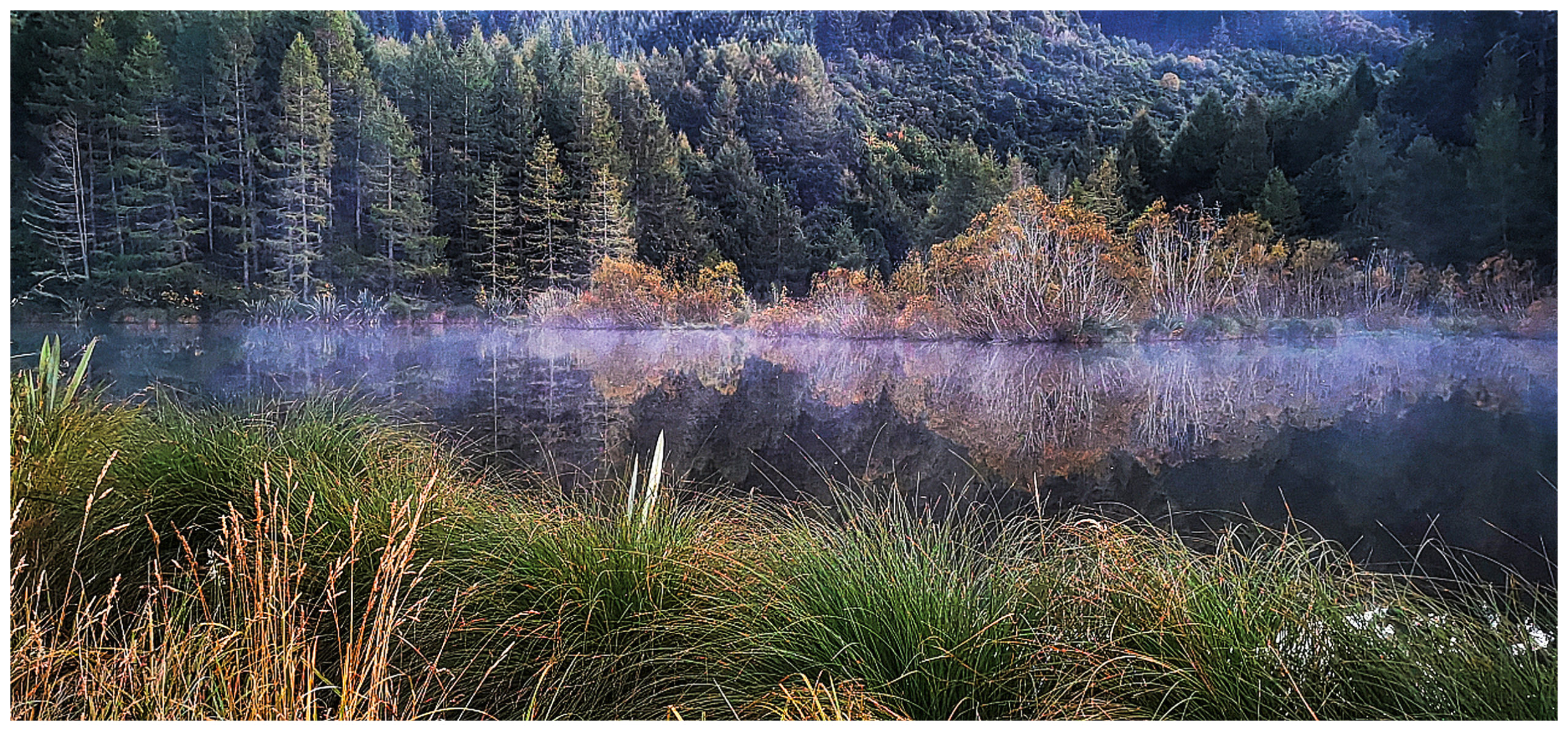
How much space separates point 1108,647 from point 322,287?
2010 millimetres

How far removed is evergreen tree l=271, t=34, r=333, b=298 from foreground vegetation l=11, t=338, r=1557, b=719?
0.36m

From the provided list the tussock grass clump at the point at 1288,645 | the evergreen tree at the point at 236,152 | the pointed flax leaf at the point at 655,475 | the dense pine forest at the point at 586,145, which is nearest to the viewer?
the tussock grass clump at the point at 1288,645

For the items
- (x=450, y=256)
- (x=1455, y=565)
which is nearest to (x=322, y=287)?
(x=450, y=256)

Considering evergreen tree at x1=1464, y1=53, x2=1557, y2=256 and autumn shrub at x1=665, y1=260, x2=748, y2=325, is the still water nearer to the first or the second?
autumn shrub at x1=665, y1=260, x2=748, y2=325

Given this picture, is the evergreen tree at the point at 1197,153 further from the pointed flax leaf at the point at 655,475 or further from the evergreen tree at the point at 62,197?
the evergreen tree at the point at 62,197

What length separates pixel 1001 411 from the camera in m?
2.41

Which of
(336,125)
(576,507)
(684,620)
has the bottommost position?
(684,620)

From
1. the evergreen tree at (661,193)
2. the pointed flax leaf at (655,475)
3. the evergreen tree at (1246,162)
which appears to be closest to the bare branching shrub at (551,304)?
the evergreen tree at (661,193)

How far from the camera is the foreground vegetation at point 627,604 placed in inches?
71.0

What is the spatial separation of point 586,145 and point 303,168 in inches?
27.8

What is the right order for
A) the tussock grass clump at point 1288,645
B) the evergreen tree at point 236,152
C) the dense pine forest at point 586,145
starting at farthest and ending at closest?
the evergreen tree at point 236,152 → the dense pine forest at point 586,145 → the tussock grass clump at point 1288,645

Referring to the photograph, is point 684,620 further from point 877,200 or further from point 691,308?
point 877,200

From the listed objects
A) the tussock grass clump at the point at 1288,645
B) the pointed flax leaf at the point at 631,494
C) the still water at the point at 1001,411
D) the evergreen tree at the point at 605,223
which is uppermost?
the evergreen tree at the point at 605,223

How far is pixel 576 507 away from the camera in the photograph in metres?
2.42
